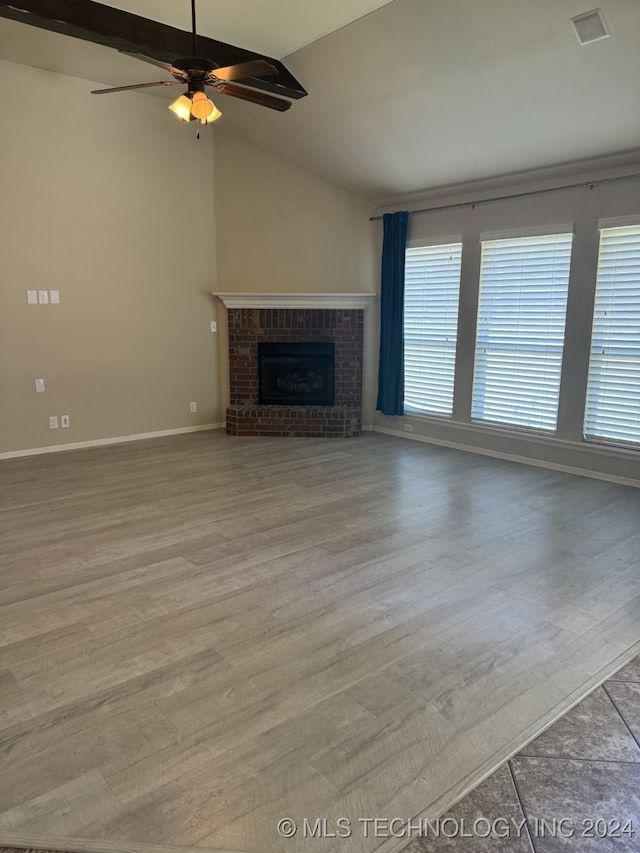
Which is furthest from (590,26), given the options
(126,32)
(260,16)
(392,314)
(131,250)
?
(131,250)

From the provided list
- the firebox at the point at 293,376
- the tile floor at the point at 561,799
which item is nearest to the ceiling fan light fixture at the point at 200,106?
the firebox at the point at 293,376

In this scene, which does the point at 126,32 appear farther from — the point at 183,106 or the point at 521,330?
the point at 521,330

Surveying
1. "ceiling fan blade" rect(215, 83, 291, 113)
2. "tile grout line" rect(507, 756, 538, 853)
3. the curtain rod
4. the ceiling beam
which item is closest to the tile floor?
"tile grout line" rect(507, 756, 538, 853)

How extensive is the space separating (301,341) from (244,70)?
3.51 metres

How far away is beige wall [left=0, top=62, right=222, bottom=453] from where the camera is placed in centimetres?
532

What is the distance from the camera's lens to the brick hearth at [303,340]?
653 cm

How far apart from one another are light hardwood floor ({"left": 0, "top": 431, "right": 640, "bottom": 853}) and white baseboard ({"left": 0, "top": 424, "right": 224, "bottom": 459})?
997 mm

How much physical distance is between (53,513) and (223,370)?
327cm

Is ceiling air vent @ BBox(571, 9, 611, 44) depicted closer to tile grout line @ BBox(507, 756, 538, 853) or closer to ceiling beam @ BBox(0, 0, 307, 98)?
ceiling beam @ BBox(0, 0, 307, 98)

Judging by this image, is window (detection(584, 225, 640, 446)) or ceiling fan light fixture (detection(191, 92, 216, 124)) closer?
ceiling fan light fixture (detection(191, 92, 216, 124))

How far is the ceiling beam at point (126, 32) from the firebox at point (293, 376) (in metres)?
2.69

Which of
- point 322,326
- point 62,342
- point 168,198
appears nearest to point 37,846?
point 62,342

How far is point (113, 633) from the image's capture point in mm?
2613

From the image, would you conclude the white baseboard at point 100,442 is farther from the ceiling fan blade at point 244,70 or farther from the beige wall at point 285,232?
the ceiling fan blade at point 244,70
